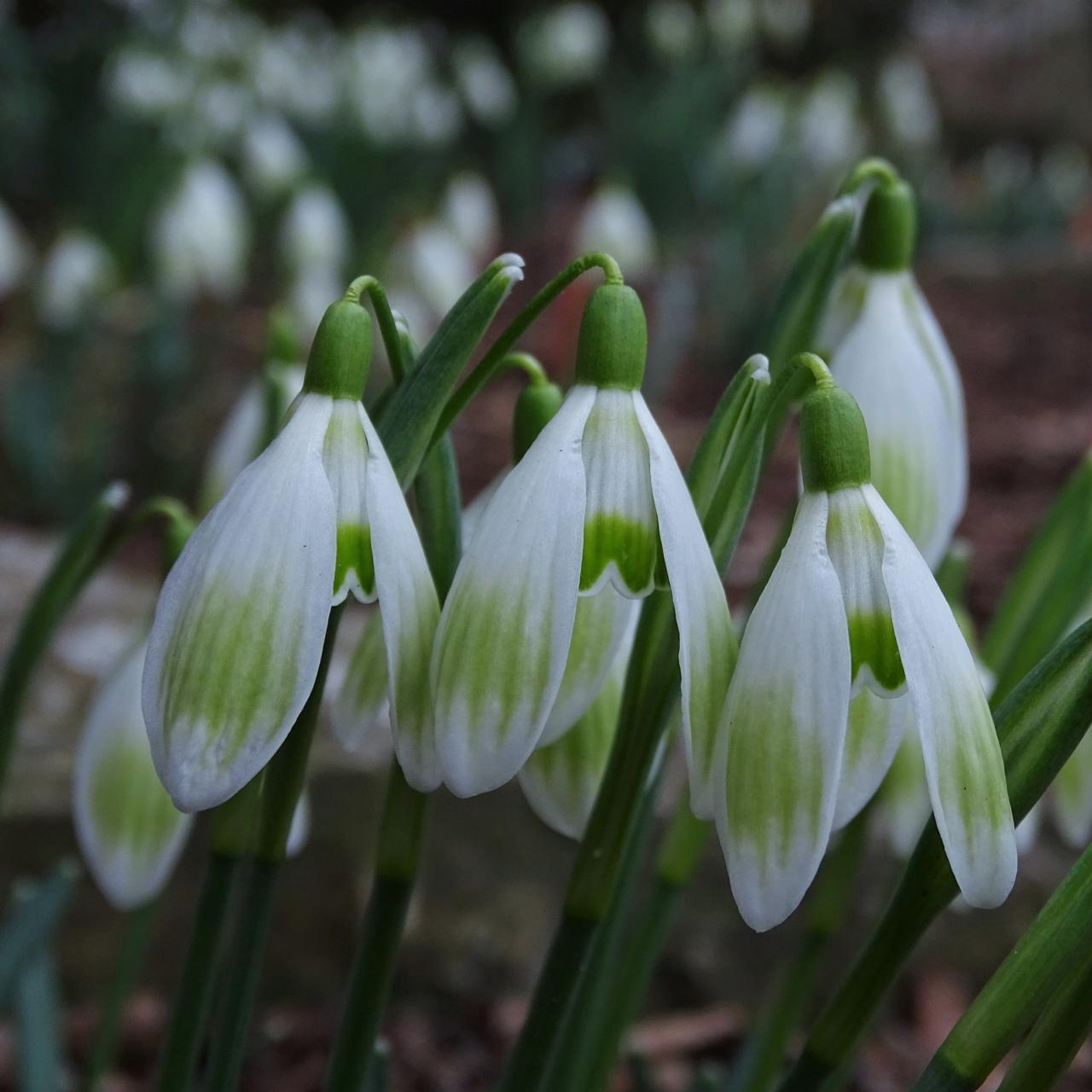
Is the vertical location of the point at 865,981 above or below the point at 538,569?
below

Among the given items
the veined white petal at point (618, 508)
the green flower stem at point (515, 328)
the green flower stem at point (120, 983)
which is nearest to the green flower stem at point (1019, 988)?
the veined white petal at point (618, 508)

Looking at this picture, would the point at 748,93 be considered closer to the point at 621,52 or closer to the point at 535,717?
the point at 621,52

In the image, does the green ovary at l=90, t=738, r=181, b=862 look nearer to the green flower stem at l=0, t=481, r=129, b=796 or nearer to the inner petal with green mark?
the green flower stem at l=0, t=481, r=129, b=796

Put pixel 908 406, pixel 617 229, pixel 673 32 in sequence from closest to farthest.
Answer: pixel 908 406 → pixel 617 229 → pixel 673 32

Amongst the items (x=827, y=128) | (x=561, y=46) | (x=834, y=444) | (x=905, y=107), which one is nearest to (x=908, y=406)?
(x=834, y=444)

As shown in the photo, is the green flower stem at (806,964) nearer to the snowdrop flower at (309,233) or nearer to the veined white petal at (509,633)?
the veined white petal at (509,633)

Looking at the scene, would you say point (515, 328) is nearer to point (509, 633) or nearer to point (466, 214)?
point (509, 633)

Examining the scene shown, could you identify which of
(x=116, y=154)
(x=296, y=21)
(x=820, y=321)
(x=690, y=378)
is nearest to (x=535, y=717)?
(x=820, y=321)
